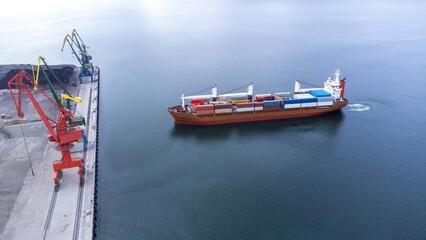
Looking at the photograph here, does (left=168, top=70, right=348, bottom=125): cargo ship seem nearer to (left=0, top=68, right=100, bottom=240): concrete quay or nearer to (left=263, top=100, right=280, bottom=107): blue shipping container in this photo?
(left=263, top=100, right=280, bottom=107): blue shipping container

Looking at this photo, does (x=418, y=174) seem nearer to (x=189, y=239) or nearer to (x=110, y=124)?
(x=189, y=239)

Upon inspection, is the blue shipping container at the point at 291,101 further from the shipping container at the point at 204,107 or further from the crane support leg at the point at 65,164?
the crane support leg at the point at 65,164

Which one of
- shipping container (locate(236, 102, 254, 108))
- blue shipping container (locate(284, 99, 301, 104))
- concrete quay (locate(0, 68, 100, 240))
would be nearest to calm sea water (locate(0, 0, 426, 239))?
concrete quay (locate(0, 68, 100, 240))

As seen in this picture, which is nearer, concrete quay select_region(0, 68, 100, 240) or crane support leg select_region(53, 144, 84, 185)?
concrete quay select_region(0, 68, 100, 240)

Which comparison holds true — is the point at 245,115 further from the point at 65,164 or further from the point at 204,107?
the point at 65,164

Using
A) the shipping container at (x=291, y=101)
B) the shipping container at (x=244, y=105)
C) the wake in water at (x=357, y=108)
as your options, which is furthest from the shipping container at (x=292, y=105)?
the wake in water at (x=357, y=108)

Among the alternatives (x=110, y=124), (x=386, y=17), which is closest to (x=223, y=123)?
(x=110, y=124)
